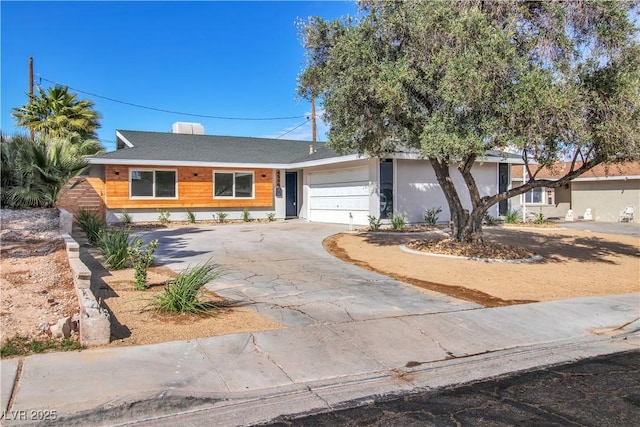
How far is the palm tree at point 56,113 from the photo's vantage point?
21500mm

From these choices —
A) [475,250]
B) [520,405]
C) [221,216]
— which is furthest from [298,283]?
[221,216]

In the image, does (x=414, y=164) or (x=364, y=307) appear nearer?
(x=364, y=307)

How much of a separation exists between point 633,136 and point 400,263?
220 inches

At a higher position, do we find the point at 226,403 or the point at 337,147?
the point at 337,147

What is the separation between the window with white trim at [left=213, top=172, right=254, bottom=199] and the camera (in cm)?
2273

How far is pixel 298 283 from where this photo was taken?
9.13 metres

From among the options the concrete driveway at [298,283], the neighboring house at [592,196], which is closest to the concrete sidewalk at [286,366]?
the concrete driveway at [298,283]

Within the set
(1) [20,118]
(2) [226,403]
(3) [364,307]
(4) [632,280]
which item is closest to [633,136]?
(4) [632,280]

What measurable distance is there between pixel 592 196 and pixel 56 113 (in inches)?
1192

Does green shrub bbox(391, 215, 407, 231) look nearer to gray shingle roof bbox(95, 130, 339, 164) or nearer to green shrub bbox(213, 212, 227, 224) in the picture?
gray shingle roof bbox(95, 130, 339, 164)

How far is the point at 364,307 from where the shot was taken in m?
7.50

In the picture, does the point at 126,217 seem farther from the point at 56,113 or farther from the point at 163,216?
the point at 56,113

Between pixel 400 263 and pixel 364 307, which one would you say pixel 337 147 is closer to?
pixel 400 263

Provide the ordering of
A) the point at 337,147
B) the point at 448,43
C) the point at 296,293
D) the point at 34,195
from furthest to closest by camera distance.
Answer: the point at 337,147 < the point at 34,195 < the point at 448,43 < the point at 296,293
